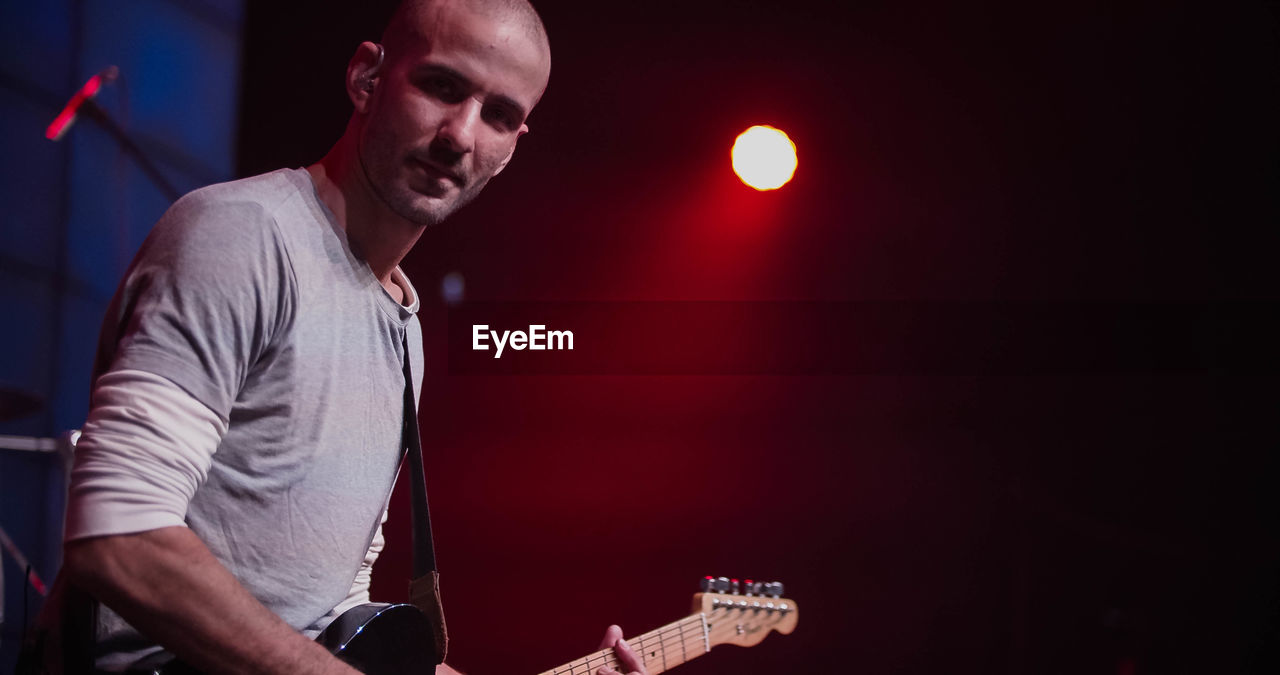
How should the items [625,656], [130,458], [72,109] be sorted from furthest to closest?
[72,109]
[625,656]
[130,458]

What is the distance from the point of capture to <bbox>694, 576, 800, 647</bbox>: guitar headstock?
2.66 m

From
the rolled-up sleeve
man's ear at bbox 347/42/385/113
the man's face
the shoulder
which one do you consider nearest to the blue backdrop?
man's ear at bbox 347/42/385/113

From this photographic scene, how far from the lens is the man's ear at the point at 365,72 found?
1.71 metres

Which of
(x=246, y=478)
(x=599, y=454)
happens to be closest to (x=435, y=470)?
(x=599, y=454)

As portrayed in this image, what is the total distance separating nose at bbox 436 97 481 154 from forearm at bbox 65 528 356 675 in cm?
76

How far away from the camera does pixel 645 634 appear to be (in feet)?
7.59

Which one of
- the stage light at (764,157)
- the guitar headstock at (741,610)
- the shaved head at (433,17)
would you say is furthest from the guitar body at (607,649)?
the stage light at (764,157)

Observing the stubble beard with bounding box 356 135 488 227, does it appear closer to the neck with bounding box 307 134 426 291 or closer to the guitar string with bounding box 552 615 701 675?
the neck with bounding box 307 134 426 291

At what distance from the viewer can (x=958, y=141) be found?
3.73 metres

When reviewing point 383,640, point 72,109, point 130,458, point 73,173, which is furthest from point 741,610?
point 73,173

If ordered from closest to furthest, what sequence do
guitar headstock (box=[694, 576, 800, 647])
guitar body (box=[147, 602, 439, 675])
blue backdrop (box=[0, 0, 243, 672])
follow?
guitar body (box=[147, 602, 439, 675])
guitar headstock (box=[694, 576, 800, 647])
blue backdrop (box=[0, 0, 243, 672])

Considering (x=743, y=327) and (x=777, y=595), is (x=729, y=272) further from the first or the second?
(x=777, y=595)

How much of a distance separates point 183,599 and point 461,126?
861mm

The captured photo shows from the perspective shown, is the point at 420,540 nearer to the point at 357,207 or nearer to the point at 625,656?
the point at 625,656
